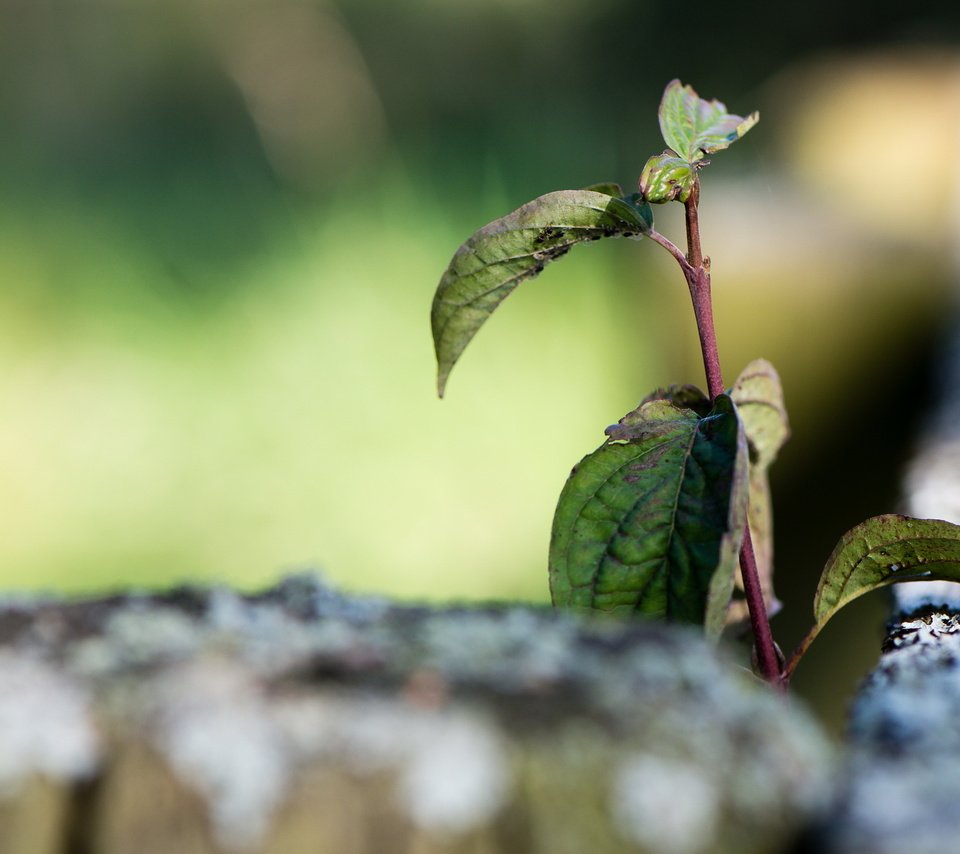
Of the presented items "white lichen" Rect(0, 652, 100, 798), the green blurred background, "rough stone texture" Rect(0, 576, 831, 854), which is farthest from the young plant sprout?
the green blurred background

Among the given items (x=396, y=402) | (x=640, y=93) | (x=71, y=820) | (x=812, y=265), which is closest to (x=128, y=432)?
(x=396, y=402)

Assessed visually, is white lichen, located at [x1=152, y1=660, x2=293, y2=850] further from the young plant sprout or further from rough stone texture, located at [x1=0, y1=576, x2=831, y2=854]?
the young plant sprout

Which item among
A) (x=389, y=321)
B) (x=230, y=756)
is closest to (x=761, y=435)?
(x=230, y=756)

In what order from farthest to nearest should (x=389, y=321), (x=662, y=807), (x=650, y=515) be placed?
1. (x=389, y=321)
2. (x=650, y=515)
3. (x=662, y=807)

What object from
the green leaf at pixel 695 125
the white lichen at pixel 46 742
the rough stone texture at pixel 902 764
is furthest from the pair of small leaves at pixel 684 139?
the white lichen at pixel 46 742

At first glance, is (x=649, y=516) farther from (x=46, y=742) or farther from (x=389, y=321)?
(x=389, y=321)

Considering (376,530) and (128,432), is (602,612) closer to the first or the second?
(376,530)
